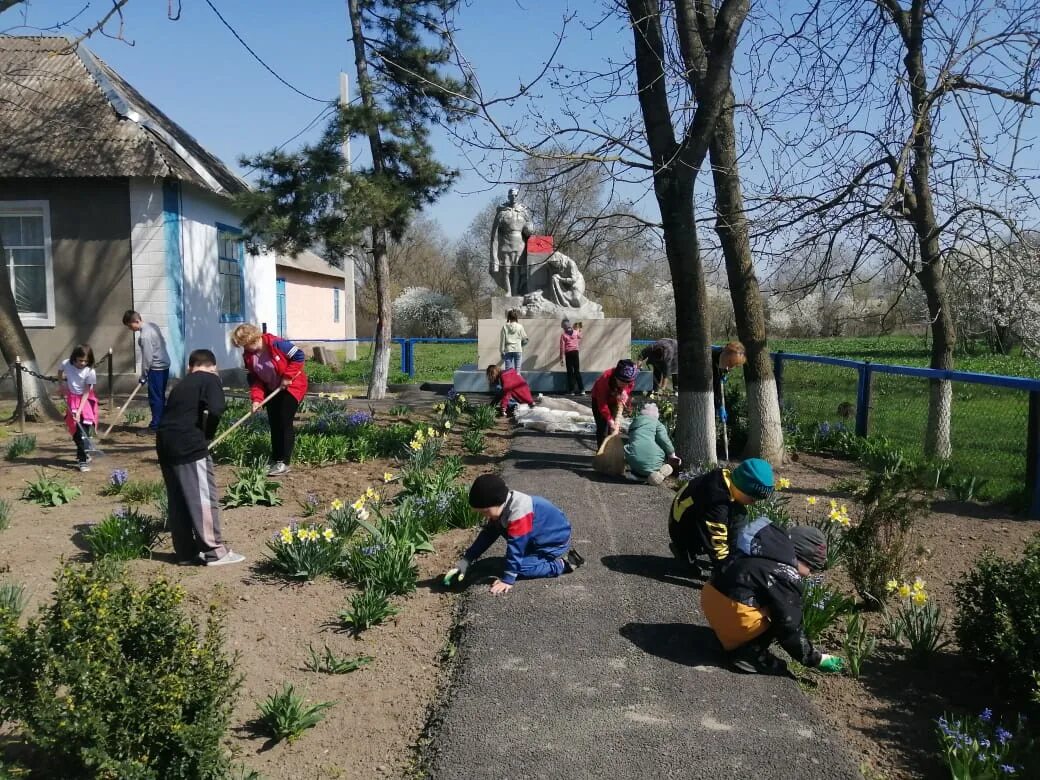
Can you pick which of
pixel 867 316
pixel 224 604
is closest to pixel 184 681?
pixel 224 604

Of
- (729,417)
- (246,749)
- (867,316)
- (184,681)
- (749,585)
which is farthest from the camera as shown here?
(729,417)

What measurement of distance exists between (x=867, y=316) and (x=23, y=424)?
31.8 feet

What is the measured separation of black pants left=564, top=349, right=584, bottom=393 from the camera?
15227mm

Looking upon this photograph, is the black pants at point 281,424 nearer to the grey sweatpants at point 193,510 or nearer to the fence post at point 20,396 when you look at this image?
the grey sweatpants at point 193,510

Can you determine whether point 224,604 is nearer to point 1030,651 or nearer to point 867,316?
point 1030,651

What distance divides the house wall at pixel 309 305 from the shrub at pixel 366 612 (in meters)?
23.5

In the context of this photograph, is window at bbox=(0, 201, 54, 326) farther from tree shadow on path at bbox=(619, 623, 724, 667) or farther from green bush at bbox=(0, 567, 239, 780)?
tree shadow on path at bbox=(619, 623, 724, 667)

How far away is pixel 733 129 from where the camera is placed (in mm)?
8766

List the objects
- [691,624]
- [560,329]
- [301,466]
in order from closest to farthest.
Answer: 1. [691,624]
2. [301,466]
3. [560,329]

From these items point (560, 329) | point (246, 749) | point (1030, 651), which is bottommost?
point (246, 749)

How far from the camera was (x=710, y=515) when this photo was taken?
4.98 metres

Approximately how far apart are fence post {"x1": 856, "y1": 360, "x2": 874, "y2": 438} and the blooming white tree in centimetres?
3137

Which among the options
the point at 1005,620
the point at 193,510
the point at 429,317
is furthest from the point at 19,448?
the point at 429,317

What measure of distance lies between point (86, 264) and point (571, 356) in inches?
326
